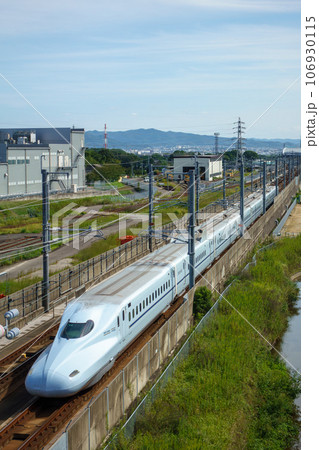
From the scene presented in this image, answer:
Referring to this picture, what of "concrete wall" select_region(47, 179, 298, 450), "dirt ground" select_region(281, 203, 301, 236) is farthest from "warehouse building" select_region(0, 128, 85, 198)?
"concrete wall" select_region(47, 179, 298, 450)

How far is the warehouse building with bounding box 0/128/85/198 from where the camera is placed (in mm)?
72875

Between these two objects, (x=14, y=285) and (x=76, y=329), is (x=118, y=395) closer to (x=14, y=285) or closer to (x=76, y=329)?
(x=76, y=329)

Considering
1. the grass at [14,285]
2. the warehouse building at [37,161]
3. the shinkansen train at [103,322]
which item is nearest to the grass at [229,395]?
the shinkansen train at [103,322]

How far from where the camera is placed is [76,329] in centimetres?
1803

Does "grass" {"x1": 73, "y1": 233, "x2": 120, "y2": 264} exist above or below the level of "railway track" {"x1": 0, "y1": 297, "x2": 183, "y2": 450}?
above

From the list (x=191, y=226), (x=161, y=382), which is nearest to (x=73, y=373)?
(x=161, y=382)

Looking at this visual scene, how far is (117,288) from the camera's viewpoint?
71.0 feet

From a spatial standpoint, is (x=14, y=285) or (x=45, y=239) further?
(x=14, y=285)

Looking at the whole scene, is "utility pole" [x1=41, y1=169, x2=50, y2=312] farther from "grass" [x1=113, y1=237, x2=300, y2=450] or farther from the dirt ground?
the dirt ground

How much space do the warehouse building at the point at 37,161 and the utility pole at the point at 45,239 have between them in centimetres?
3553

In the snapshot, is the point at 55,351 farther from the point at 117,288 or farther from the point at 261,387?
the point at 261,387

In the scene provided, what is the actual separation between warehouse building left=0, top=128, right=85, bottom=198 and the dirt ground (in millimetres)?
27466

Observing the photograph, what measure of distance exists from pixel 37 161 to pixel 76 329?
63.4 metres
